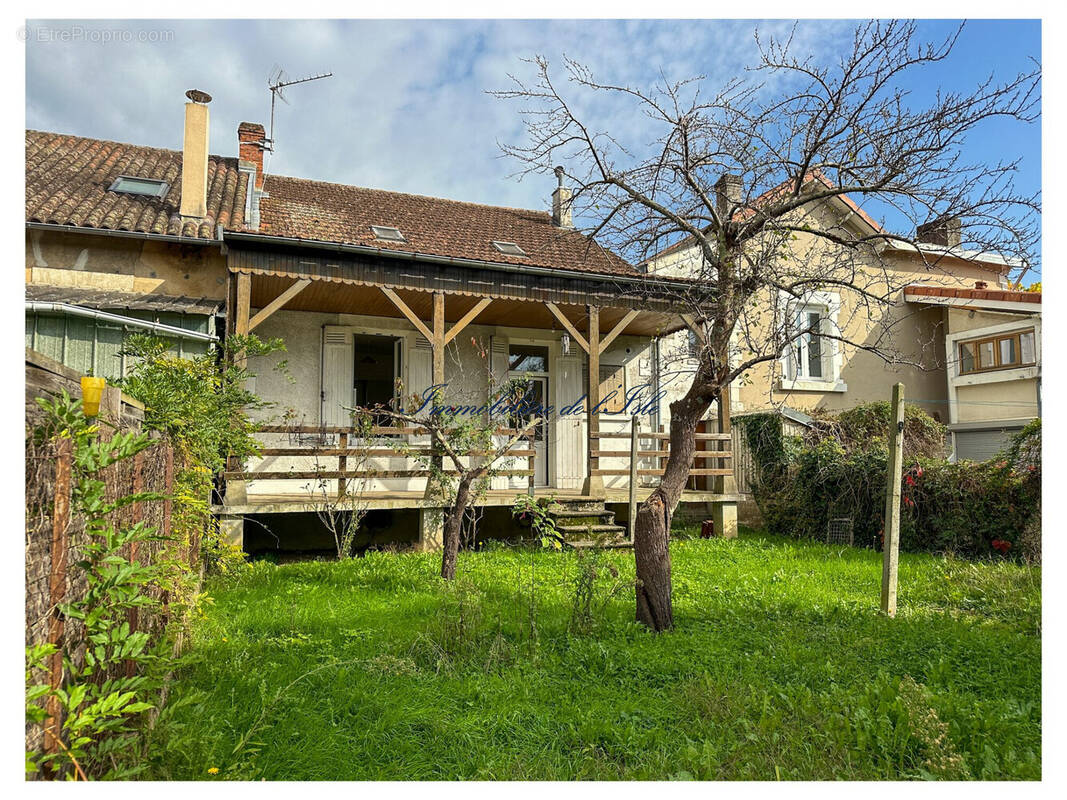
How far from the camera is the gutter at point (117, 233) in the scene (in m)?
8.60

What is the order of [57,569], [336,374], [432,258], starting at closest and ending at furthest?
[57,569]
[432,258]
[336,374]

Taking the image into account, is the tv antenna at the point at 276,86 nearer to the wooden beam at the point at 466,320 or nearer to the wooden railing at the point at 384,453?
the wooden beam at the point at 466,320

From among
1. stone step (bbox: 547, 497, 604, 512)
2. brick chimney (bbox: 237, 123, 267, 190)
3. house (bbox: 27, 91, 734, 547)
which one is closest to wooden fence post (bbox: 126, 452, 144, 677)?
house (bbox: 27, 91, 734, 547)

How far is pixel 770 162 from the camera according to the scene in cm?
579

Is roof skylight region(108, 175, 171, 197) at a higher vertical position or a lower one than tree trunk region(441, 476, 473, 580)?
higher

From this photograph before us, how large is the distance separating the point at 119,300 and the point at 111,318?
107 cm

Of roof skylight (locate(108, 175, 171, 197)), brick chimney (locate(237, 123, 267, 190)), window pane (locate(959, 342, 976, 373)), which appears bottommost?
window pane (locate(959, 342, 976, 373))

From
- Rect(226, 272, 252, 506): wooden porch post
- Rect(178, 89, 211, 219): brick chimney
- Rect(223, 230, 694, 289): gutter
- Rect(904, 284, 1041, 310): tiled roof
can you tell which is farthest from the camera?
Rect(904, 284, 1041, 310): tiled roof

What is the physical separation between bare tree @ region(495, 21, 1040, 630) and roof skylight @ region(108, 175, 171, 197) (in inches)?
296

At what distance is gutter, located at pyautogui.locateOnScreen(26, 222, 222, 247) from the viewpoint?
28.2 feet

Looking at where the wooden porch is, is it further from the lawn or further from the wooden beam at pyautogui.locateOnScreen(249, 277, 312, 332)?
the lawn

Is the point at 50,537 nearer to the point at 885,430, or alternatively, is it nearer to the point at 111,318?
the point at 111,318

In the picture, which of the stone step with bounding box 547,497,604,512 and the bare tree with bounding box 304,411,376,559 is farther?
the stone step with bounding box 547,497,604,512

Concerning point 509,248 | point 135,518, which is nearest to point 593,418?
point 509,248
